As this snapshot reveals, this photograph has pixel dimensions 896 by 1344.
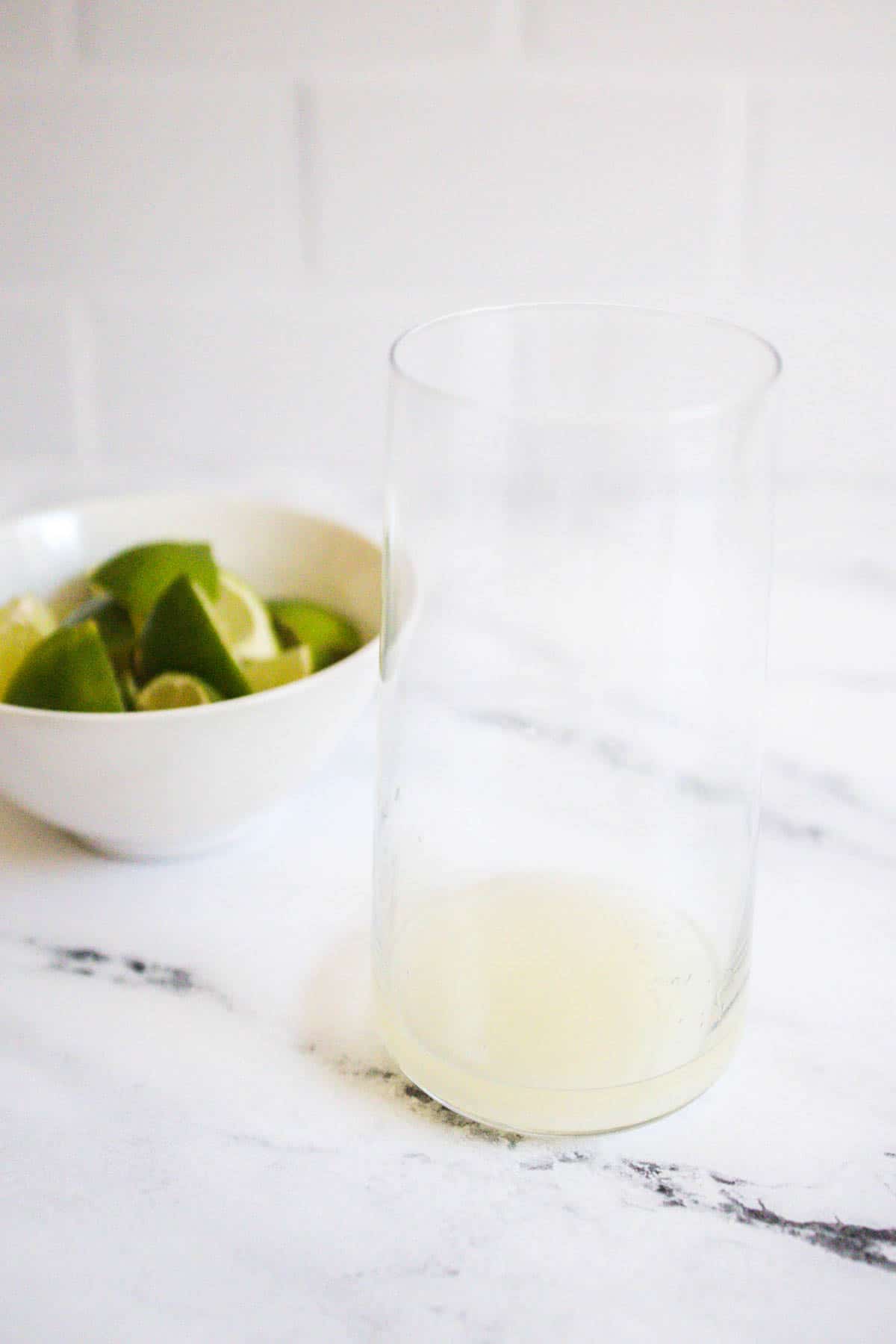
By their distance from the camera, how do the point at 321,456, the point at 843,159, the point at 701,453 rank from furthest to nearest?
1. the point at 321,456
2. the point at 843,159
3. the point at 701,453

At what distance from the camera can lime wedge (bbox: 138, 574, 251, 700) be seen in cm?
59

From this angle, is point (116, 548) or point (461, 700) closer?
point (461, 700)

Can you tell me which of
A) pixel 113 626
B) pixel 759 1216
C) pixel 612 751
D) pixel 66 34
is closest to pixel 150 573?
pixel 113 626

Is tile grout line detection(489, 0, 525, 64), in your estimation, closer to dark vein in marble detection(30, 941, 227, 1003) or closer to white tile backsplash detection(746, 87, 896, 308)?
white tile backsplash detection(746, 87, 896, 308)

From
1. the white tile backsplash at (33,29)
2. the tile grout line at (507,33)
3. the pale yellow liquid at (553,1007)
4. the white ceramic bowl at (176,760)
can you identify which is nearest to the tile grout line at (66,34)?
the white tile backsplash at (33,29)

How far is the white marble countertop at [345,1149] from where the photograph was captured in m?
0.41

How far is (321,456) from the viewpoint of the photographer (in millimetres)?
1053

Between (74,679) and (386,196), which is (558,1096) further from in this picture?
(386,196)

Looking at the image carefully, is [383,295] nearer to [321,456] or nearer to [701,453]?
[321,456]

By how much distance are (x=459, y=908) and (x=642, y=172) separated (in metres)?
0.61

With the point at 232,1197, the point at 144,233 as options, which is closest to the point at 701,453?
the point at 232,1197

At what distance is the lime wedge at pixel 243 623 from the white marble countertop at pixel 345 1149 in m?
0.08

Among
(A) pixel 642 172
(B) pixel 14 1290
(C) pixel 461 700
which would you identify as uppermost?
(A) pixel 642 172

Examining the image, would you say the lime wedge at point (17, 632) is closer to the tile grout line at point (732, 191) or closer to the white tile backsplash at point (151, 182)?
the white tile backsplash at point (151, 182)
